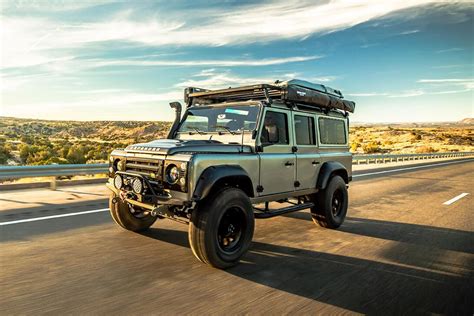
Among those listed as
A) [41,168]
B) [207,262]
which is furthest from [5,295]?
[41,168]

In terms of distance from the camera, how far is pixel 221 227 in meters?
4.73

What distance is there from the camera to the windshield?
559cm

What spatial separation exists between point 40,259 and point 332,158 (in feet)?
17.0

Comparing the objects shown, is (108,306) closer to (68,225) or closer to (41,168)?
(68,225)

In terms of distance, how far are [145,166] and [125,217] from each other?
1.40 metres

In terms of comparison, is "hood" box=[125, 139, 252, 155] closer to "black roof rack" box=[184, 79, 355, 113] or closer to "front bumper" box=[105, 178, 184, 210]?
"front bumper" box=[105, 178, 184, 210]

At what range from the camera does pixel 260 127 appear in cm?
539

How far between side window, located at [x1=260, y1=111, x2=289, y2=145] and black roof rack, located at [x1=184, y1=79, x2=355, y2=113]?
277 millimetres

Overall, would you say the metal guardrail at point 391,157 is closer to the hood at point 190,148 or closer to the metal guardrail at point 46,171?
the metal guardrail at point 46,171

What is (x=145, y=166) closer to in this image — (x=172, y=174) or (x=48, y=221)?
(x=172, y=174)

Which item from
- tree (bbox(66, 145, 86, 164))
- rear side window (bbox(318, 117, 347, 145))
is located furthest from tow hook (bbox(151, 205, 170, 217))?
tree (bbox(66, 145, 86, 164))

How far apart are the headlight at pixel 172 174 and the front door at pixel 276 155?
4.53ft

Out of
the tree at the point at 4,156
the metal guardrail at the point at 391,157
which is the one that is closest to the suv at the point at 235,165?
the metal guardrail at the point at 391,157

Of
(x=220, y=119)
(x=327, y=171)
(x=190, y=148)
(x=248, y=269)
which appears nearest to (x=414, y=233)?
(x=327, y=171)
